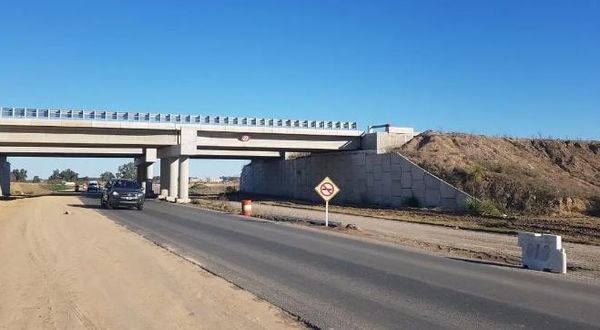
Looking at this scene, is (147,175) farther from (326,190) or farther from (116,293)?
(116,293)

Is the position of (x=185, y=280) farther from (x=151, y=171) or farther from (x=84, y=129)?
(x=151, y=171)

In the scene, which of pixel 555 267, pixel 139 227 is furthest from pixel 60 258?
pixel 555 267

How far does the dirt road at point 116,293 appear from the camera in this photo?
25.1 ft

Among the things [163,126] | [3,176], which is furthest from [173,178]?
[3,176]

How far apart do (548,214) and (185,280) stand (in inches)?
1005

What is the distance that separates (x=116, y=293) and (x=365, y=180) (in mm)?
39306

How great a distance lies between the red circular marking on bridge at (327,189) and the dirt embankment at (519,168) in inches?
489

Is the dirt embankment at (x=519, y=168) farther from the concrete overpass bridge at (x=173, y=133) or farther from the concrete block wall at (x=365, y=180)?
the concrete overpass bridge at (x=173, y=133)

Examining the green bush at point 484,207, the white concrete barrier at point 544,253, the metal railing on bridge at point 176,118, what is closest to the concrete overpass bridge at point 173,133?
the metal railing on bridge at point 176,118

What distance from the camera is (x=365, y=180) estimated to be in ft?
157

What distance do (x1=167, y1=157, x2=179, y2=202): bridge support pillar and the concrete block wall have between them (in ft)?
40.9

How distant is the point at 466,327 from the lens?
7.52 meters

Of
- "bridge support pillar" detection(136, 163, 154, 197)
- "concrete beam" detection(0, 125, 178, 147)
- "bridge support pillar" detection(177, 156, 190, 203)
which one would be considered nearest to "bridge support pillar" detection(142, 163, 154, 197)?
"bridge support pillar" detection(136, 163, 154, 197)

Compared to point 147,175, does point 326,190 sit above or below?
below
